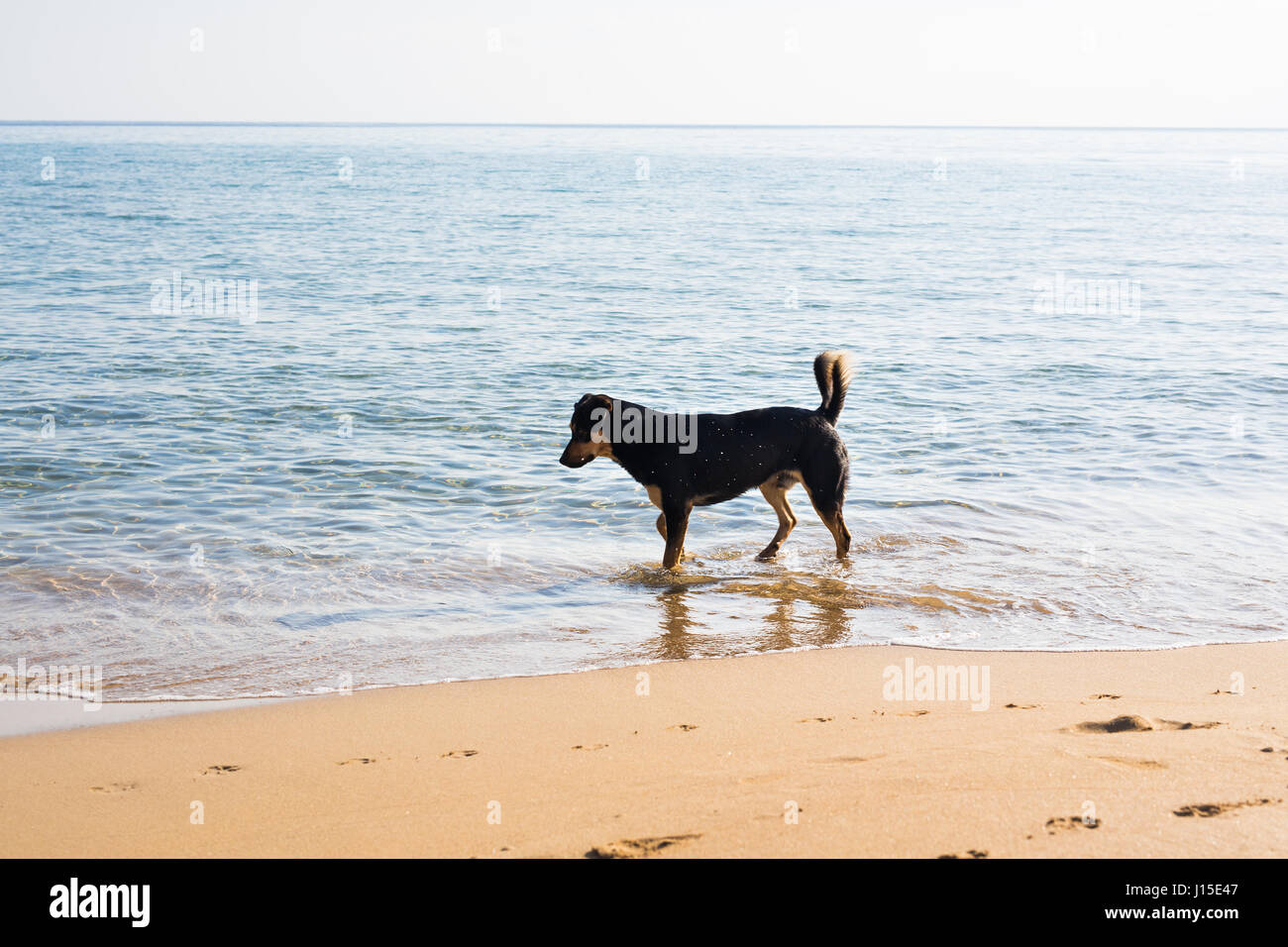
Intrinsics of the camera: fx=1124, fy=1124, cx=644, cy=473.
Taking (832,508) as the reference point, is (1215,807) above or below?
below

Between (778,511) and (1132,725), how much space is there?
423cm

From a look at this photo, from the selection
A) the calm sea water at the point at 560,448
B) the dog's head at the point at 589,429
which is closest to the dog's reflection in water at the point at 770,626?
the calm sea water at the point at 560,448

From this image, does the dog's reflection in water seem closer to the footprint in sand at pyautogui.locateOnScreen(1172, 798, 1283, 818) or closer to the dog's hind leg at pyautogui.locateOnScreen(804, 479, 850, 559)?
the dog's hind leg at pyautogui.locateOnScreen(804, 479, 850, 559)

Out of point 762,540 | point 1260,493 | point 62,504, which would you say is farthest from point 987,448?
point 62,504

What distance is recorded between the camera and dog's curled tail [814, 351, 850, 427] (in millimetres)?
8641

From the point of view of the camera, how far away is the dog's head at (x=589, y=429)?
8.62 m

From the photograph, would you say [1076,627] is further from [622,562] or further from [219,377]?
[219,377]

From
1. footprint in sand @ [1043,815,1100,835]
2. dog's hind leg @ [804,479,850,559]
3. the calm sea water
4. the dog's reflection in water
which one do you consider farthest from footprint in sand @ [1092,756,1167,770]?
dog's hind leg @ [804,479,850,559]

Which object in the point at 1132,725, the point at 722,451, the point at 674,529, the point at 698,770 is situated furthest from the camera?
the point at 722,451

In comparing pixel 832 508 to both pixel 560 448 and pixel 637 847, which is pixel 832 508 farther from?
pixel 637 847

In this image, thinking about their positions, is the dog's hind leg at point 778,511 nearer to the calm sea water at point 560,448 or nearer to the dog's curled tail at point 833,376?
the calm sea water at point 560,448

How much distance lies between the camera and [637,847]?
3883mm

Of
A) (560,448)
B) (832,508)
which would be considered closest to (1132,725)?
(832,508)

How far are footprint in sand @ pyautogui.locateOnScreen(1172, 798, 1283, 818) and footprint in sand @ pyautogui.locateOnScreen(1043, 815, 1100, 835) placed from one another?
33 centimetres
